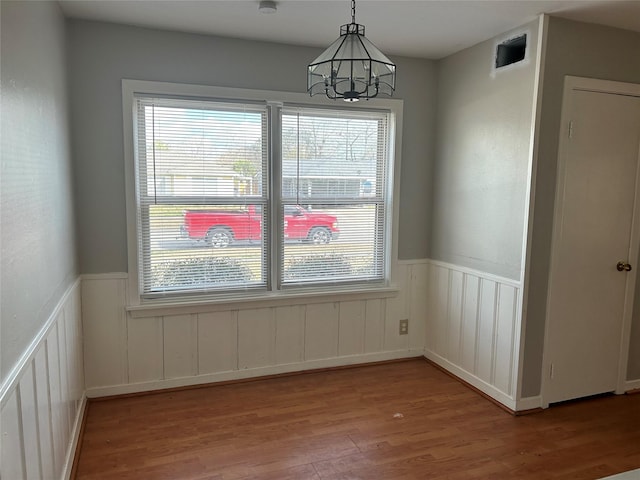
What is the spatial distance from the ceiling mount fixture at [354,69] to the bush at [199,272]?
1.81 m

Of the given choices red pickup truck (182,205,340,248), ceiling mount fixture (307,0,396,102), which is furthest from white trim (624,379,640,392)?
ceiling mount fixture (307,0,396,102)

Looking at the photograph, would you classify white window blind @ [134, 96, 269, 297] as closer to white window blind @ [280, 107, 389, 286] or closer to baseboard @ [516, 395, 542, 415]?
white window blind @ [280, 107, 389, 286]

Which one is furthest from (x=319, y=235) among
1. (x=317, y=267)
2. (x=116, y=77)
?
(x=116, y=77)

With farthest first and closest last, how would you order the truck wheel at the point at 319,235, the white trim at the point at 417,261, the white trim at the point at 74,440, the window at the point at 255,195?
the white trim at the point at 417,261 < the truck wheel at the point at 319,235 < the window at the point at 255,195 < the white trim at the point at 74,440

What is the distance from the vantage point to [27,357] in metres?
1.54

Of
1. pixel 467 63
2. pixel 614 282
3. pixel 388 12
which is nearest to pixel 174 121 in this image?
pixel 388 12

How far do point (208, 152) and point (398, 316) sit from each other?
2026 millimetres

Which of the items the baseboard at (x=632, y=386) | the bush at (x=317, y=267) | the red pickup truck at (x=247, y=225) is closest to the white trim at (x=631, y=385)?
the baseboard at (x=632, y=386)

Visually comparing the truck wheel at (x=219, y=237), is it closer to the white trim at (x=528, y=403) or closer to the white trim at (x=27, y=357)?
the white trim at (x=27, y=357)

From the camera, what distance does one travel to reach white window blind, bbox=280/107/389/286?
11.2 ft

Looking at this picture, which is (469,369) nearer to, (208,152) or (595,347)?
(595,347)

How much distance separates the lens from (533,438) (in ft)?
8.79

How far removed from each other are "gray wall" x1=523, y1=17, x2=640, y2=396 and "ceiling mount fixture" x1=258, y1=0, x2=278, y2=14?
5.36 feet

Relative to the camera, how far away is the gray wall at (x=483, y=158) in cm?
291
